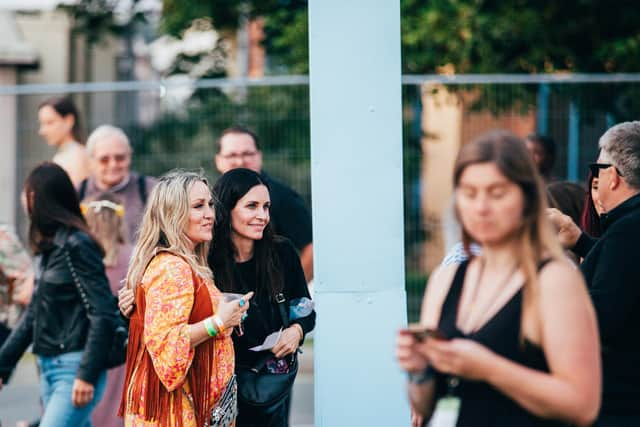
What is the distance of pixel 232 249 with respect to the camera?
15.5 feet

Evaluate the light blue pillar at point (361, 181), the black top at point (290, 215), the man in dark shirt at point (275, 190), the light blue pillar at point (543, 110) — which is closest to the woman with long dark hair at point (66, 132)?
the man in dark shirt at point (275, 190)

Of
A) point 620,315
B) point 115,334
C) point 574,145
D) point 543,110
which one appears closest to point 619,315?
point 620,315

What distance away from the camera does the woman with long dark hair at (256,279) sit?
461cm

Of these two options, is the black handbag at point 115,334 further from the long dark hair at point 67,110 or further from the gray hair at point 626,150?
the long dark hair at point 67,110

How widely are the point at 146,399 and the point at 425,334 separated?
5.57 ft

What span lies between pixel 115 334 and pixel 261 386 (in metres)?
1.32

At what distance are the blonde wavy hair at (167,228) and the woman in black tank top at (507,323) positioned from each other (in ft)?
4.94

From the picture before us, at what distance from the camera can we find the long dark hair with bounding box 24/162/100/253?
5.59 m

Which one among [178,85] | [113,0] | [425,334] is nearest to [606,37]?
[178,85]

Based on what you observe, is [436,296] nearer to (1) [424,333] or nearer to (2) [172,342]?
(1) [424,333]

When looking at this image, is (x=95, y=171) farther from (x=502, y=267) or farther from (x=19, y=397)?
(x=502, y=267)

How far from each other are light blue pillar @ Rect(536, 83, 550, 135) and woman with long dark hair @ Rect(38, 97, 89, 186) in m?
4.42

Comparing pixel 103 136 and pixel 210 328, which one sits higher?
pixel 103 136

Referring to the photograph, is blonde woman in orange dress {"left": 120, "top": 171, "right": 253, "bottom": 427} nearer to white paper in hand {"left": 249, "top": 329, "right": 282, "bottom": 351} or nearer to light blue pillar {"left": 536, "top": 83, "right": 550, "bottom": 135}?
white paper in hand {"left": 249, "top": 329, "right": 282, "bottom": 351}
